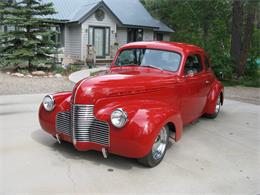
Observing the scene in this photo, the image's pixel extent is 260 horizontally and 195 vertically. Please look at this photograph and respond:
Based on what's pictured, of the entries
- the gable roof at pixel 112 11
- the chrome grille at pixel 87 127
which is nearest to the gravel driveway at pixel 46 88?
the chrome grille at pixel 87 127

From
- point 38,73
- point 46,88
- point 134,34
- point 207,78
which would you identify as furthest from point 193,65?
point 134,34

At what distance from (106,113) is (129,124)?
0.37 m

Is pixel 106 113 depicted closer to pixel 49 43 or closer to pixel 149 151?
pixel 149 151

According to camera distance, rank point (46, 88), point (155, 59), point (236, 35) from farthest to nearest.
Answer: point (236, 35) → point (46, 88) → point (155, 59)

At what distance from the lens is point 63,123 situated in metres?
4.37

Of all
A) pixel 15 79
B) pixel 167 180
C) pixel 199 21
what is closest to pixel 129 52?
pixel 167 180

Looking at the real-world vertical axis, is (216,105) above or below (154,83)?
below

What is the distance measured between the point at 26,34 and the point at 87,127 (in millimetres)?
11176

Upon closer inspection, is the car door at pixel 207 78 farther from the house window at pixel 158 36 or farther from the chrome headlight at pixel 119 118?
the house window at pixel 158 36

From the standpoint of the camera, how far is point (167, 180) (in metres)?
3.88

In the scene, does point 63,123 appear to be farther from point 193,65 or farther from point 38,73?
point 38,73

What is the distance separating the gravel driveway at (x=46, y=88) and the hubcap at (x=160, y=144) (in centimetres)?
615

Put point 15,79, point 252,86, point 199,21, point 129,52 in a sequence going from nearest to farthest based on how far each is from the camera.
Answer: point 129,52
point 15,79
point 252,86
point 199,21

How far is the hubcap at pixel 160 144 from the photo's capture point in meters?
4.38
